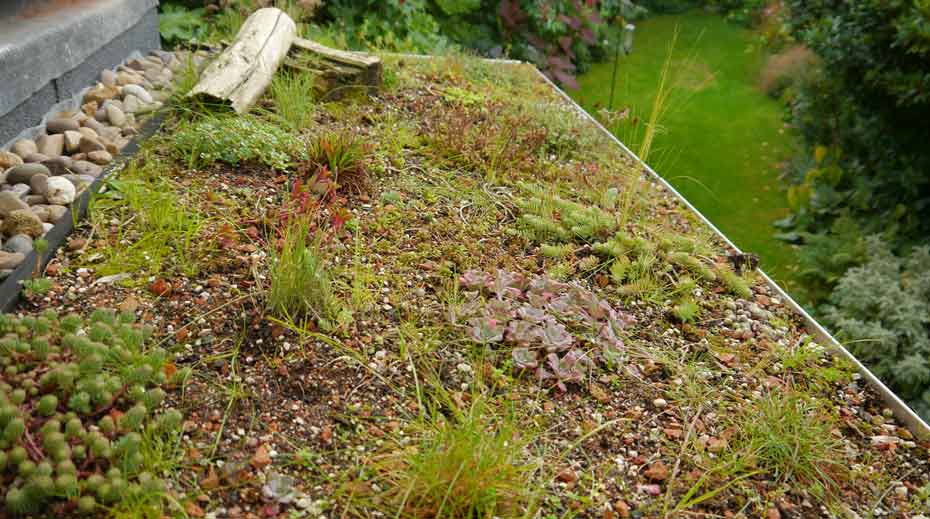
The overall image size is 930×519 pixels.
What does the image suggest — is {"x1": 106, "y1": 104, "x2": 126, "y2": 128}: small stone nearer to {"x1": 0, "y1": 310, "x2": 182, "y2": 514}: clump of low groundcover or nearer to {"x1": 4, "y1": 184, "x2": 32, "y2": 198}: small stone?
{"x1": 4, "y1": 184, "x2": 32, "y2": 198}: small stone

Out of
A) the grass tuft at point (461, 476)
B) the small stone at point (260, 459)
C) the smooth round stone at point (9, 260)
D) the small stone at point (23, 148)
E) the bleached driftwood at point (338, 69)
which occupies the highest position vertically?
the bleached driftwood at point (338, 69)

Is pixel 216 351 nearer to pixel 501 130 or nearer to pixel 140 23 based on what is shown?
pixel 501 130

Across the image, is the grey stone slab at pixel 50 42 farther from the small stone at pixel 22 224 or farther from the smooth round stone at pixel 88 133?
the small stone at pixel 22 224

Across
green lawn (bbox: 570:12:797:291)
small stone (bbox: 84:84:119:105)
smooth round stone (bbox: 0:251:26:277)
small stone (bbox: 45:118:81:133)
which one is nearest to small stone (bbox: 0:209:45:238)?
smooth round stone (bbox: 0:251:26:277)

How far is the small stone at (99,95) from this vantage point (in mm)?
3621

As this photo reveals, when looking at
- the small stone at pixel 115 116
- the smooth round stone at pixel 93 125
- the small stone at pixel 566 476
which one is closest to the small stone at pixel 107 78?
the small stone at pixel 115 116

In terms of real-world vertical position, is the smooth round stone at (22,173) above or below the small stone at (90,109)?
below

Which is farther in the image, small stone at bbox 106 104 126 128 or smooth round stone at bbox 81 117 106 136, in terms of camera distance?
small stone at bbox 106 104 126 128

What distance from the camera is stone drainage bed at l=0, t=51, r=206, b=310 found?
8.23 ft

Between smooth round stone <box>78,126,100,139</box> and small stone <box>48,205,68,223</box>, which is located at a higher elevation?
smooth round stone <box>78,126,100,139</box>

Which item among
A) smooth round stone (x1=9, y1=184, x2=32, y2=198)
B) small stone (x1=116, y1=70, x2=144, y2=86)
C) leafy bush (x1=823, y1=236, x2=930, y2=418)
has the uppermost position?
small stone (x1=116, y1=70, x2=144, y2=86)

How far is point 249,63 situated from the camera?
3689 mm

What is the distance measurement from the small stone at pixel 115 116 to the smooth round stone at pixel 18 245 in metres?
1.04

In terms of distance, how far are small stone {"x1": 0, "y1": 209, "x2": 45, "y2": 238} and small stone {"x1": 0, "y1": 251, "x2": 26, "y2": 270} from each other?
0.47 feet
